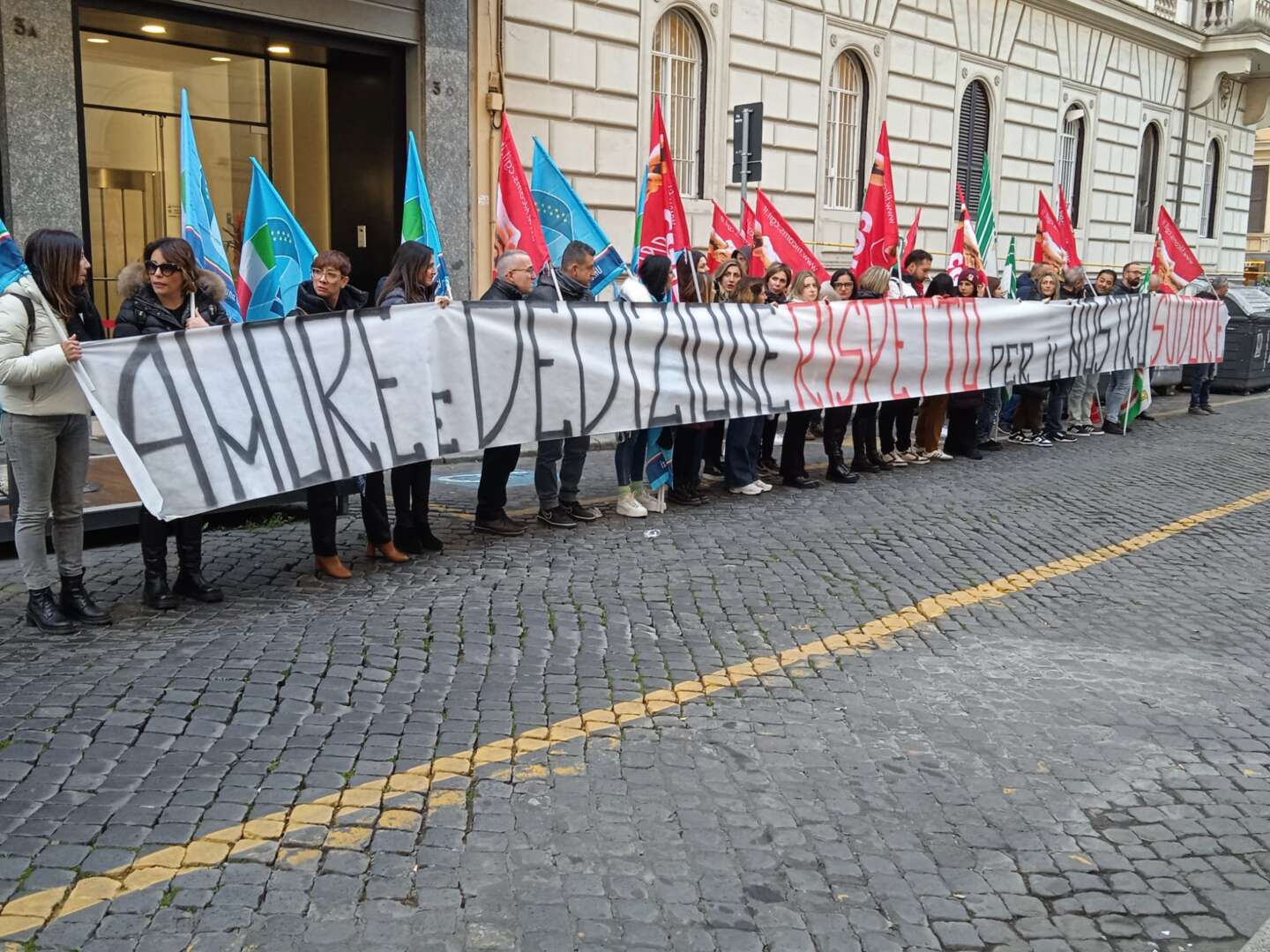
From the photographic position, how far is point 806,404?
9.39 m

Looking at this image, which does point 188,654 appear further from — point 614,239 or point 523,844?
point 614,239

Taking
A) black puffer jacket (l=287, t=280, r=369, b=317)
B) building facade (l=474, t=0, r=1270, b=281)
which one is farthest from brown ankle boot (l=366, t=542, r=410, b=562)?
building facade (l=474, t=0, r=1270, b=281)

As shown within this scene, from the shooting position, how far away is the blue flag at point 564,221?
8.40 meters

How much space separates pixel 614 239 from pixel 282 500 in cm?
841

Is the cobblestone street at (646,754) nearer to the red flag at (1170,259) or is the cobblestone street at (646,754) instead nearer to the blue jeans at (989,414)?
the blue jeans at (989,414)

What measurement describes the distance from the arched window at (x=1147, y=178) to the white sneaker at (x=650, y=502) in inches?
871

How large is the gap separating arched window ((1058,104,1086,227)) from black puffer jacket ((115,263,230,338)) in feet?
70.2

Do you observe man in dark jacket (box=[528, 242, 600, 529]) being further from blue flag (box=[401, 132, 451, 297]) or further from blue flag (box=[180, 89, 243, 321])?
blue flag (box=[180, 89, 243, 321])

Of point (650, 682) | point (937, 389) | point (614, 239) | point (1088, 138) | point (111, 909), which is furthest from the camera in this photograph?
point (1088, 138)

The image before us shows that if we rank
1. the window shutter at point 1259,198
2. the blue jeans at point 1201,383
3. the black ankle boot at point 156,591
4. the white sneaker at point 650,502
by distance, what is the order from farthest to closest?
the window shutter at point 1259,198 < the blue jeans at point 1201,383 < the white sneaker at point 650,502 < the black ankle boot at point 156,591

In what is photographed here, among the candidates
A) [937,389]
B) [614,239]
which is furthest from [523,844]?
[614,239]

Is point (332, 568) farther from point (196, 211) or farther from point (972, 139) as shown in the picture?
point (972, 139)

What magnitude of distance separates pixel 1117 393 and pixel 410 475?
908 cm

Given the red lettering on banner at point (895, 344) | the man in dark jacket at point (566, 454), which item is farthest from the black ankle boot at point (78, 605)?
the red lettering on banner at point (895, 344)
